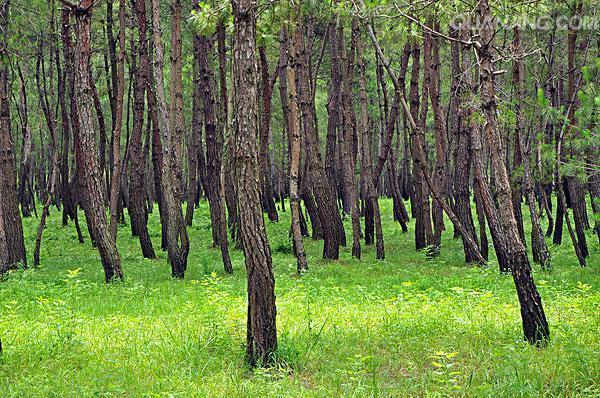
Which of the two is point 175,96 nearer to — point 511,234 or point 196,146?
point 511,234

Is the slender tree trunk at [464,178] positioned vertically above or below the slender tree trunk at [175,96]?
below

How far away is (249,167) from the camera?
629 cm

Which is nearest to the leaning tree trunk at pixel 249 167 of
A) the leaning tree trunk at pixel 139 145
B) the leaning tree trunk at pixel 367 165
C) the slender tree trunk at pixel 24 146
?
the leaning tree trunk at pixel 139 145

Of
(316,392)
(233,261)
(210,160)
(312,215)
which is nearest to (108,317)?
(316,392)

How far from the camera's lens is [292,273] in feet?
47.8

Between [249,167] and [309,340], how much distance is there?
7.14 feet

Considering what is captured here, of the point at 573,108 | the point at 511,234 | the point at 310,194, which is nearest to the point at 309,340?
the point at 511,234

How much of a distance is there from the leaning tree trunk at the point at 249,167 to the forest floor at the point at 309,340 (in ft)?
2.55

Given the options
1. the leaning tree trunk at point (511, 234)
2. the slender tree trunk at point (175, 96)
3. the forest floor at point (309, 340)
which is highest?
the slender tree trunk at point (175, 96)

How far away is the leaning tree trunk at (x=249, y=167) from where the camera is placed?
20.6ft

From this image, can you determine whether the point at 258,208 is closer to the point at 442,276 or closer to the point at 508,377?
the point at 508,377

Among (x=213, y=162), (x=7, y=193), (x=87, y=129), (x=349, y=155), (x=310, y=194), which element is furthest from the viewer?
(x=310, y=194)

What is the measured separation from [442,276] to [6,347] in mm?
9276

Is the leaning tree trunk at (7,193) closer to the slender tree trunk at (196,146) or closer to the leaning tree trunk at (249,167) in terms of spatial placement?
the slender tree trunk at (196,146)
